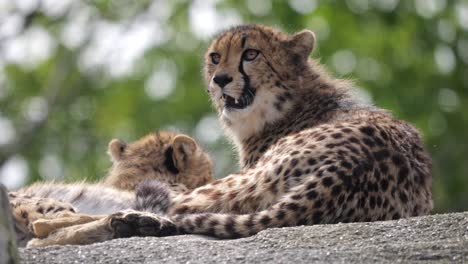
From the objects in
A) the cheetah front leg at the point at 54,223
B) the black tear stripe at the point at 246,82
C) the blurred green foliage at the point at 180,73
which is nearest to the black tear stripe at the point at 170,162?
the black tear stripe at the point at 246,82

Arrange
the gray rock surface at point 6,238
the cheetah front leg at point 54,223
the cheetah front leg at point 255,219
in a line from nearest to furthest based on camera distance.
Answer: the gray rock surface at point 6,238, the cheetah front leg at point 255,219, the cheetah front leg at point 54,223

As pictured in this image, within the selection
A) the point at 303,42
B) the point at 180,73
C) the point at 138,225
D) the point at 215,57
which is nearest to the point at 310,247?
the point at 138,225

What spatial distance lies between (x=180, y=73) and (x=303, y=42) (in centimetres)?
1362

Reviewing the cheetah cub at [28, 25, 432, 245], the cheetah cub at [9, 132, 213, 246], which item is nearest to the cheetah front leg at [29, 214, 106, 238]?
the cheetah cub at [9, 132, 213, 246]

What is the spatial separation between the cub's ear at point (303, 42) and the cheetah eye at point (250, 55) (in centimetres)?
32

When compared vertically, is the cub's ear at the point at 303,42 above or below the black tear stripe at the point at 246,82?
above

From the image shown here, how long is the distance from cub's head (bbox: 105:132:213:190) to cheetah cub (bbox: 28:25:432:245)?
279 millimetres

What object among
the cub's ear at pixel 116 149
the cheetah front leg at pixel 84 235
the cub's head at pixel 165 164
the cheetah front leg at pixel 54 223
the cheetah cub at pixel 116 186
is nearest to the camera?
the cheetah front leg at pixel 84 235

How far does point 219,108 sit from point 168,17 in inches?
553

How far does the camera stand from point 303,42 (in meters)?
8.73

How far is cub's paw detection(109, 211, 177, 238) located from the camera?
6.35 m

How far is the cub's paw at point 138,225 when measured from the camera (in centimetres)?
635

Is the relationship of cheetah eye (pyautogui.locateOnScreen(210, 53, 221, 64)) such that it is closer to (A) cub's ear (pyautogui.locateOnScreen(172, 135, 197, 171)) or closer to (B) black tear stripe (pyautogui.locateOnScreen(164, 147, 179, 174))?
(A) cub's ear (pyautogui.locateOnScreen(172, 135, 197, 171))

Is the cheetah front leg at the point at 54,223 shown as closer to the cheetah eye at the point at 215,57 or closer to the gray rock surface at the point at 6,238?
the gray rock surface at the point at 6,238
